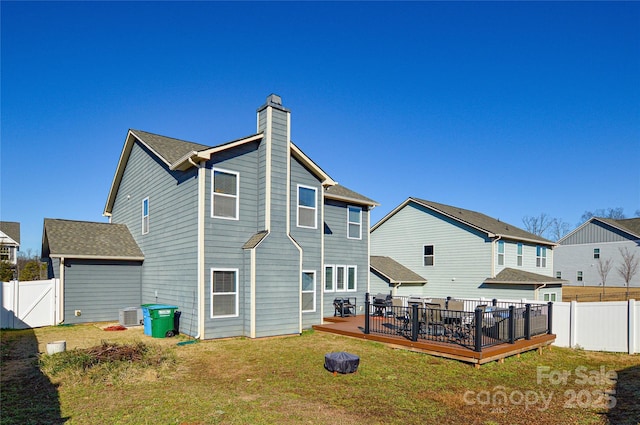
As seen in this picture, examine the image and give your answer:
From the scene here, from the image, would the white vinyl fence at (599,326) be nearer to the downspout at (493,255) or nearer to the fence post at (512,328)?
the fence post at (512,328)

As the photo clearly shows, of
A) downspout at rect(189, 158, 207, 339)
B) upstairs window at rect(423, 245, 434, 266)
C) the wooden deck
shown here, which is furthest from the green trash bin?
upstairs window at rect(423, 245, 434, 266)

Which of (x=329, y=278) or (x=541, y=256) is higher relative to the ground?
(x=541, y=256)

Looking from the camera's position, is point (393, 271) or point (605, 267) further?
point (605, 267)

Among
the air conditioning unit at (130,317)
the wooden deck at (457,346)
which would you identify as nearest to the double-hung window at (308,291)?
the wooden deck at (457,346)

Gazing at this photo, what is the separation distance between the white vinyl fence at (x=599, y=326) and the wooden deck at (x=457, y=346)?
71 centimetres

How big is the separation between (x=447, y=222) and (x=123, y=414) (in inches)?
822

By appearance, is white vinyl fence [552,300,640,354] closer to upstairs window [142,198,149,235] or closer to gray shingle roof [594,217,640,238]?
upstairs window [142,198,149,235]

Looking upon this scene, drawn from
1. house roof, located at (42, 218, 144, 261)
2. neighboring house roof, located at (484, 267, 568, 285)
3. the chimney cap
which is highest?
the chimney cap

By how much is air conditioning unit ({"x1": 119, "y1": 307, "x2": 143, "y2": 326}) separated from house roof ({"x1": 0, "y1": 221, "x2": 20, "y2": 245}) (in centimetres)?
3564

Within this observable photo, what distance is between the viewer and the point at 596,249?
40.6 meters

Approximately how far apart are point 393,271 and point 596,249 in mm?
28754

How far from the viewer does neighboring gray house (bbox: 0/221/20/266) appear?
4091 cm

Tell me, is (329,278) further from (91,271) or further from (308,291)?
(91,271)

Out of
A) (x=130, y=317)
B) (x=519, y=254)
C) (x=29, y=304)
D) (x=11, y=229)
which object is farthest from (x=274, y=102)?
(x=11, y=229)
